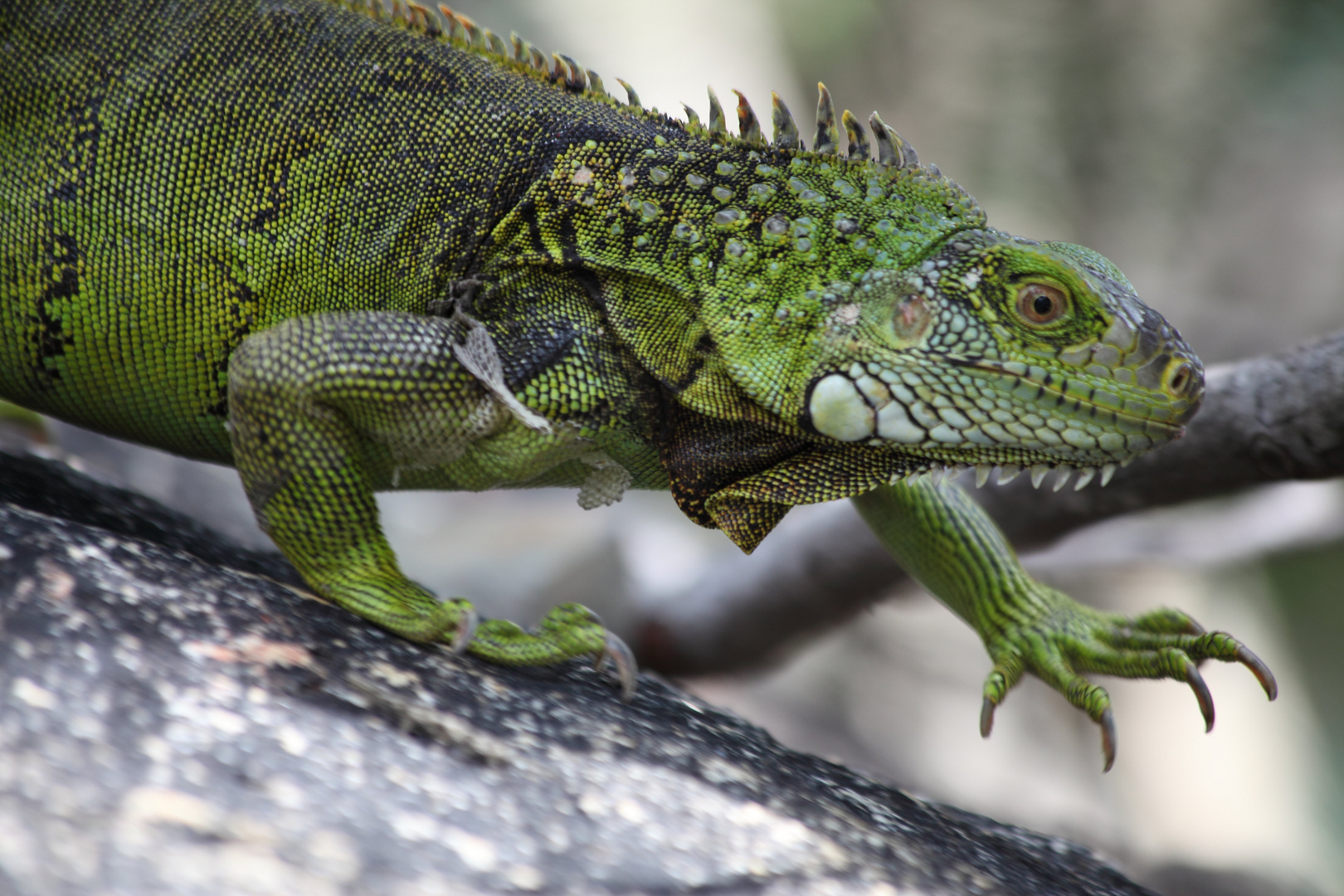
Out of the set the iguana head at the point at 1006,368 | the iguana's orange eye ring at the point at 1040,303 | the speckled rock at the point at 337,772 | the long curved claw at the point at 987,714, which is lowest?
the speckled rock at the point at 337,772

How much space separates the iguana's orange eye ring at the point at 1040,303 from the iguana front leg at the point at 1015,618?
37.7 inches

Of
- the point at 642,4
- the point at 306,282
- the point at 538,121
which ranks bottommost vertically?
the point at 306,282

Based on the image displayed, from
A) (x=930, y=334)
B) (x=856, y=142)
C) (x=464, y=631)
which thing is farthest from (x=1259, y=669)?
(x=464, y=631)

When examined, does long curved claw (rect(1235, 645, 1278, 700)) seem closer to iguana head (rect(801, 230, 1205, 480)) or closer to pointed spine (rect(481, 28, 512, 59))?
iguana head (rect(801, 230, 1205, 480))

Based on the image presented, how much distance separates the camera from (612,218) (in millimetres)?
3283

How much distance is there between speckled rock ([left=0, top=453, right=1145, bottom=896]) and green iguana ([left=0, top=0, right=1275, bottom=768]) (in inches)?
11.5

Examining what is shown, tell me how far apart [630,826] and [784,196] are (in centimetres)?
197

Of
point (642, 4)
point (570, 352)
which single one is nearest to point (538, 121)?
point (570, 352)

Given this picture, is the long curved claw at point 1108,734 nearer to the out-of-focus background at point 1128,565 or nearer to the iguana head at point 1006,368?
the iguana head at point 1006,368

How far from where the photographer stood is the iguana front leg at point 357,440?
2.93m

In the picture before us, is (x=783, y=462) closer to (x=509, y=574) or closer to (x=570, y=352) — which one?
(x=570, y=352)

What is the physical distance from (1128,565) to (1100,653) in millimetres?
5009

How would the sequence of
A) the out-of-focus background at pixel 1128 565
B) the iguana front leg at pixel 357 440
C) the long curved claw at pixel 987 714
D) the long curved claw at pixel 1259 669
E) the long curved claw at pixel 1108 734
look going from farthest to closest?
the out-of-focus background at pixel 1128 565 → the long curved claw at pixel 987 714 → the long curved claw at pixel 1108 734 → the long curved claw at pixel 1259 669 → the iguana front leg at pixel 357 440

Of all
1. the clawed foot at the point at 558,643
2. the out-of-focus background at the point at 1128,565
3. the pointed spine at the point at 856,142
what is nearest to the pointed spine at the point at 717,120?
the pointed spine at the point at 856,142
